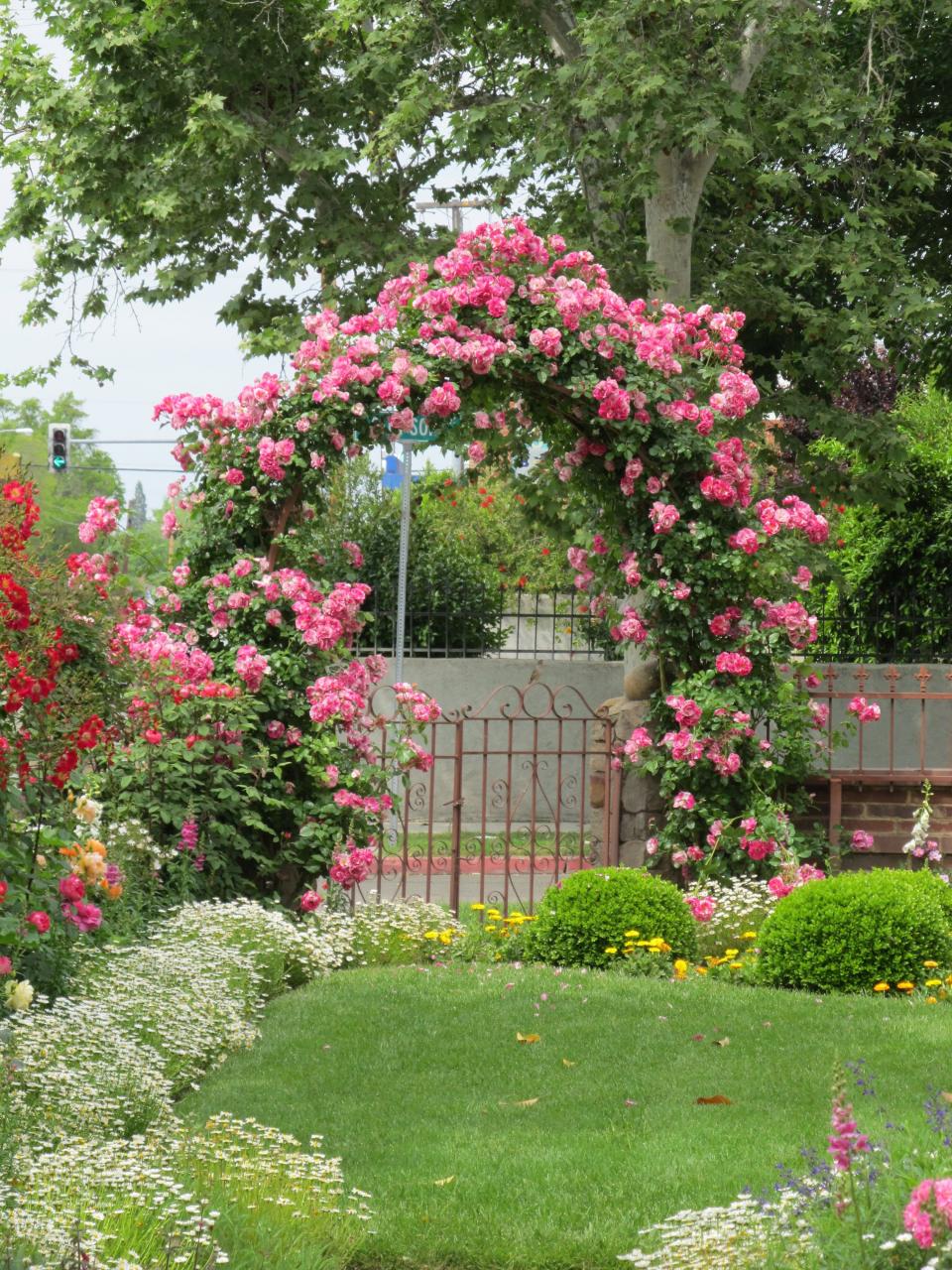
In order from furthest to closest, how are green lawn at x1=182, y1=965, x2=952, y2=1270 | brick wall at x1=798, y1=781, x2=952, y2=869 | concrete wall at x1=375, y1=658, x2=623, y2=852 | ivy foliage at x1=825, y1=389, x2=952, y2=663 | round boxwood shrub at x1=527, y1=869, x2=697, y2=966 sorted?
1. concrete wall at x1=375, y1=658, x2=623, y2=852
2. ivy foliage at x1=825, y1=389, x2=952, y2=663
3. brick wall at x1=798, y1=781, x2=952, y2=869
4. round boxwood shrub at x1=527, y1=869, x2=697, y2=966
5. green lawn at x1=182, y1=965, x2=952, y2=1270

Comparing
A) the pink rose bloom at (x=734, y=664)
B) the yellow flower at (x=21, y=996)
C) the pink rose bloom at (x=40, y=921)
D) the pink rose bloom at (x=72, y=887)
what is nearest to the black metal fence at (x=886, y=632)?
the pink rose bloom at (x=734, y=664)

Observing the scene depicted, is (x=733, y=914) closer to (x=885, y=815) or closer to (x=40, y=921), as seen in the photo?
(x=885, y=815)

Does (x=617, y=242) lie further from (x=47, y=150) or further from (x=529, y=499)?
(x=47, y=150)

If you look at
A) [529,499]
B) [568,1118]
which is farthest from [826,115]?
[568,1118]

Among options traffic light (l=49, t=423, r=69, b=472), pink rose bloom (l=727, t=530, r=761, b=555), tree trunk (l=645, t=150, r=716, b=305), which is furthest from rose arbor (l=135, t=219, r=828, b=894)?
traffic light (l=49, t=423, r=69, b=472)

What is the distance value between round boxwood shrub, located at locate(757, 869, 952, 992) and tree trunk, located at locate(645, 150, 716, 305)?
5.68 m

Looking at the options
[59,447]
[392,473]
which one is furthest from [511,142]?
[59,447]

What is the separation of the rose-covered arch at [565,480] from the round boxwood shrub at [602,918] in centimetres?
113

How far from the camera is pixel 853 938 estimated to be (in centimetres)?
746

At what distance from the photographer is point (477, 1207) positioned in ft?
14.4

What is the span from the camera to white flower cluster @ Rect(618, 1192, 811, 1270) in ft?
11.3

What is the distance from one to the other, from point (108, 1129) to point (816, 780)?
631 cm

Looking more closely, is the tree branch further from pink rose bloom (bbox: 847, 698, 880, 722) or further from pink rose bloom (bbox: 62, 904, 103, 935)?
→ pink rose bloom (bbox: 62, 904, 103, 935)

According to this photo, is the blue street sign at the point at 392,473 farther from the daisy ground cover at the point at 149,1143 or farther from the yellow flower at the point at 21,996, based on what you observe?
the yellow flower at the point at 21,996
